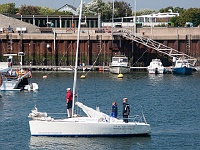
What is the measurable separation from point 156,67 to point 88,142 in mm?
53282

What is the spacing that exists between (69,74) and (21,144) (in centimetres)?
5043

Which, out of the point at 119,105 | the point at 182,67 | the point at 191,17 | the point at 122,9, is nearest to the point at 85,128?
the point at 119,105

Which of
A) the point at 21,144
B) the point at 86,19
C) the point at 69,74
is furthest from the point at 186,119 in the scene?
the point at 86,19

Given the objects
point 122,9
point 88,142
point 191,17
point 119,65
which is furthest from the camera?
point 122,9

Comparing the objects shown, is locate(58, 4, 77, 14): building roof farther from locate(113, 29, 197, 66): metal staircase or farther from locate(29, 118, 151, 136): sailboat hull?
locate(29, 118, 151, 136): sailboat hull

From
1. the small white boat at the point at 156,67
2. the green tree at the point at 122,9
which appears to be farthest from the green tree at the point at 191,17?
the small white boat at the point at 156,67

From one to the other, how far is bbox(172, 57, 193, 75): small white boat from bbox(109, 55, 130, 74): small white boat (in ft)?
20.2

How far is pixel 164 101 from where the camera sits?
220 feet

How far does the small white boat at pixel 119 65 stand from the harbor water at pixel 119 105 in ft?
3.52

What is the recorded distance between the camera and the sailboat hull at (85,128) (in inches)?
1791

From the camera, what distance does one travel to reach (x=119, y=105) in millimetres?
63125

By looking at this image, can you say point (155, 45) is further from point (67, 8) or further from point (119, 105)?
point (67, 8)

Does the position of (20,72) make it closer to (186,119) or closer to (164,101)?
(164,101)

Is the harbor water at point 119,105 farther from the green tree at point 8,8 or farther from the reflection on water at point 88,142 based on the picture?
the green tree at point 8,8
